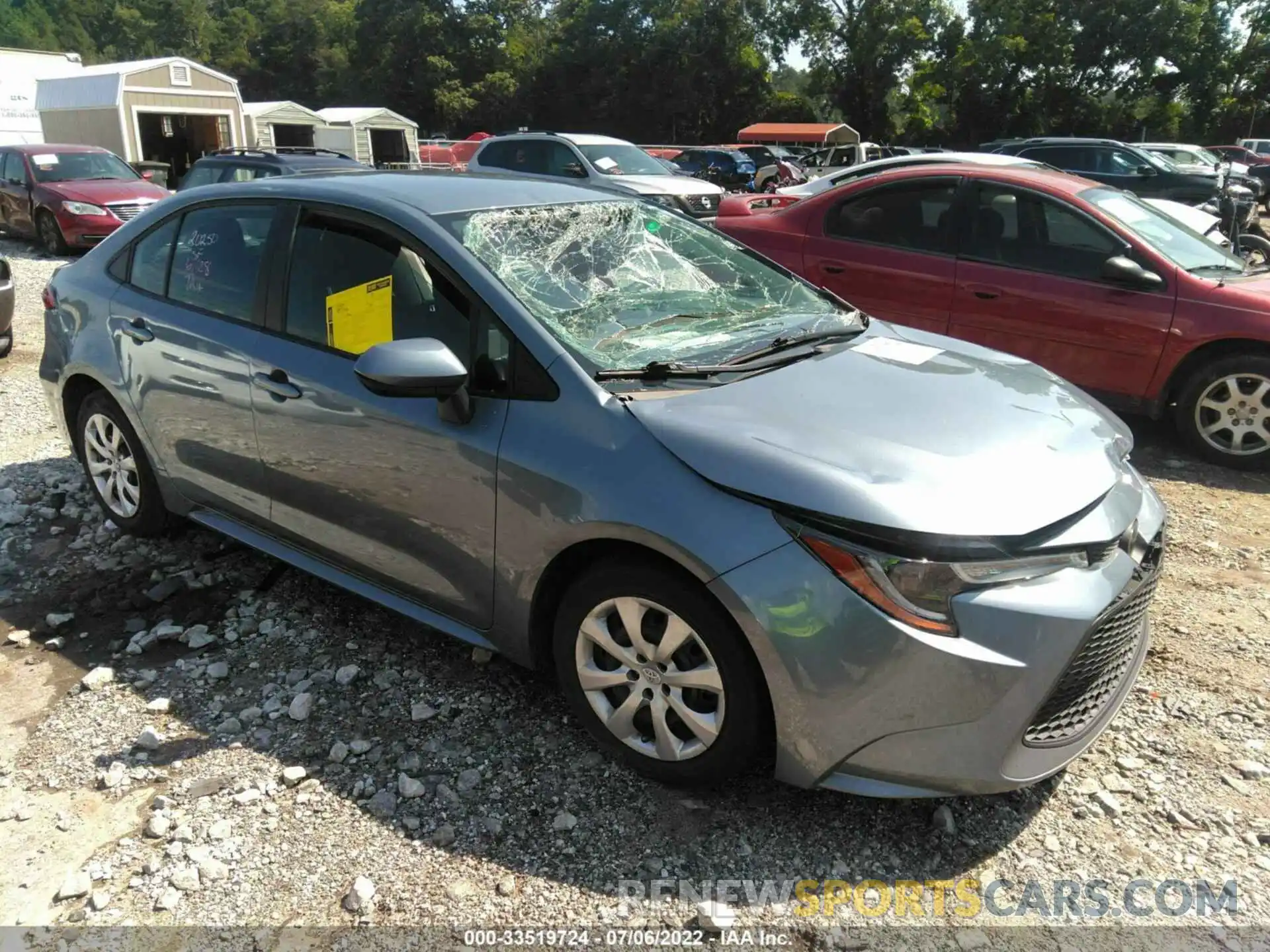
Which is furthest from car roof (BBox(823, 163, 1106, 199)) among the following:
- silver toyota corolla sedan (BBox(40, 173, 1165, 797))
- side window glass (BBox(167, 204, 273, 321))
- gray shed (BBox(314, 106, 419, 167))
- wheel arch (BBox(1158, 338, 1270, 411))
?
gray shed (BBox(314, 106, 419, 167))

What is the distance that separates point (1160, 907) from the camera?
2.36 m

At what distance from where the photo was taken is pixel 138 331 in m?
3.92

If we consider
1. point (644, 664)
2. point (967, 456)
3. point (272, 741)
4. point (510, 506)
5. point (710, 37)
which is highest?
point (710, 37)

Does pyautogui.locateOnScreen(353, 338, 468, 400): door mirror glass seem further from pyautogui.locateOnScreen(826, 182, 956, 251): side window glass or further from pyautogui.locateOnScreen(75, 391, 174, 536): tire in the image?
pyautogui.locateOnScreen(826, 182, 956, 251): side window glass

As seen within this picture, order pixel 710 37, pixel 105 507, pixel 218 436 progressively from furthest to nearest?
pixel 710 37, pixel 105 507, pixel 218 436

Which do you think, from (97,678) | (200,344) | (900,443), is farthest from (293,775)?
(900,443)

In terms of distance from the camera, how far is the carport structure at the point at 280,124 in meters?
27.6

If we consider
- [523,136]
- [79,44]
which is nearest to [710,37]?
[523,136]

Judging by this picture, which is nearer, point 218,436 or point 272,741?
point 272,741

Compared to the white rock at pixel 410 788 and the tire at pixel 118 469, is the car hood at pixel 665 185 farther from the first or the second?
the white rock at pixel 410 788

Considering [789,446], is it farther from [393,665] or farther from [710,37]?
[710,37]

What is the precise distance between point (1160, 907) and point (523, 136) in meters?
13.5

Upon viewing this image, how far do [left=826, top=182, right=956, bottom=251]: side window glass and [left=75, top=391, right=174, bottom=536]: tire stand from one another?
4649mm


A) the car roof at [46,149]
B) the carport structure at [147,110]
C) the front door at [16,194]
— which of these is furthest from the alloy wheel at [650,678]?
the carport structure at [147,110]
